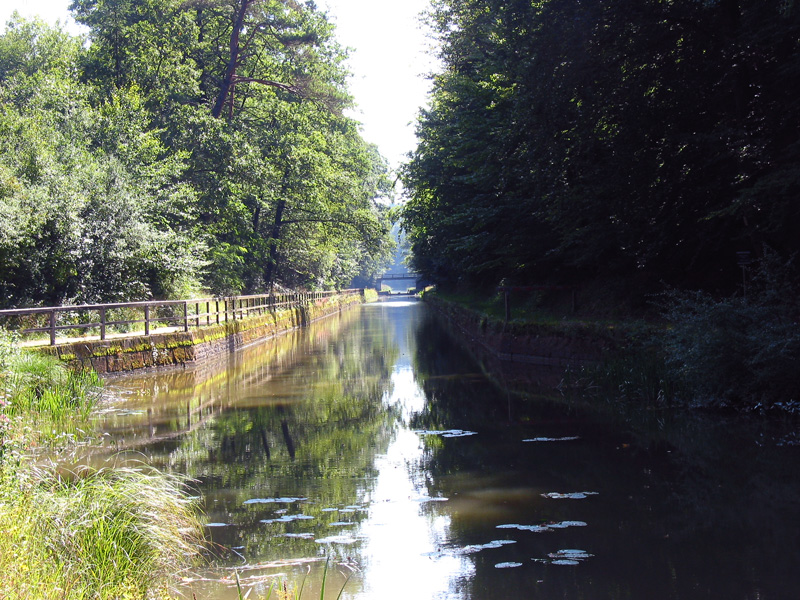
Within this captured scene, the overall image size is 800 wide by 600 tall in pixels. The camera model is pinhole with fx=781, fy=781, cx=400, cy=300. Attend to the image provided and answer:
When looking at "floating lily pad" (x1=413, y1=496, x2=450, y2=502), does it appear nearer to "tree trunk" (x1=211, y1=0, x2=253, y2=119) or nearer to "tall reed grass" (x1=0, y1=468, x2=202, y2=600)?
"tall reed grass" (x1=0, y1=468, x2=202, y2=600)

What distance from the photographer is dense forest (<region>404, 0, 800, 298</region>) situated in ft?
42.9

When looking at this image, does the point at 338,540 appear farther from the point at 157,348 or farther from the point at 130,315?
the point at 130,315

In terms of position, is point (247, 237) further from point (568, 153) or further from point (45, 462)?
point (45, 462)

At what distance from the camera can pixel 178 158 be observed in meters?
28.9

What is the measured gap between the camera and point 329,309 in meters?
57.0

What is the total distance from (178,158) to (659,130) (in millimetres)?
19265

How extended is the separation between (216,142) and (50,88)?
6064mm

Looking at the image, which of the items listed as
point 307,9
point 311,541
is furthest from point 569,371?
point 307,9

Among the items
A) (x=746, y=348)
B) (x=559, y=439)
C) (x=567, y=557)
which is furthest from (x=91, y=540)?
(x=746, y=348)

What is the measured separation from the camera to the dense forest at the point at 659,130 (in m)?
13.1

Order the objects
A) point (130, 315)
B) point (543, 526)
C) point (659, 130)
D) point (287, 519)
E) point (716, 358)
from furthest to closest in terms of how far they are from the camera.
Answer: point (130, 315), point (659, 130), point (716, 358), point (287, 519), point (543, 526)

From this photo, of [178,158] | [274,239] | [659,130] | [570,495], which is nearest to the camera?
[570,495]

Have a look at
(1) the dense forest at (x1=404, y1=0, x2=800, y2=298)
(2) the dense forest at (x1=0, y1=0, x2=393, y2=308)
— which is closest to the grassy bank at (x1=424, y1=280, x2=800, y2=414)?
(1) the dense forest at (x1=404, y1=0, x2=800, y2=298)

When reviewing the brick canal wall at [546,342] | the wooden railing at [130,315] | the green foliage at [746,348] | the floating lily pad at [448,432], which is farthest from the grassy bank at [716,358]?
the wooden railing at [130,315]
